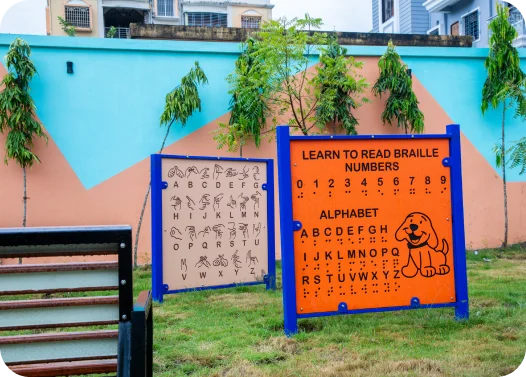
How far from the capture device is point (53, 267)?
1.74 meters

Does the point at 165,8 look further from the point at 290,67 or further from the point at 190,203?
the point at 190,203

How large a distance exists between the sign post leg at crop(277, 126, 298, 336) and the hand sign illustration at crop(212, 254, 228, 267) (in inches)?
70.4

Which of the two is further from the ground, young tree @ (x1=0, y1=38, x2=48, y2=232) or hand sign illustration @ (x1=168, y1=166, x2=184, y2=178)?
young tree @ (x1=0, y1=38, x2=48, y2=232)

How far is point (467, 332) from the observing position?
12.6 feet

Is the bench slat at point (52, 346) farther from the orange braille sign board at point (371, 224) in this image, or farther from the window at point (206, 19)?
the window at point (206, 19)

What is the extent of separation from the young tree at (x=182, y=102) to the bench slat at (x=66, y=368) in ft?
18.8

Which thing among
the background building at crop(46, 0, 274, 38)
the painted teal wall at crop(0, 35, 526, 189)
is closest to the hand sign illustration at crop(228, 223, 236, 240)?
the painted teal wall at crop(0, 35, 526, 189)

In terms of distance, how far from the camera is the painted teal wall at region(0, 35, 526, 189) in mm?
7445

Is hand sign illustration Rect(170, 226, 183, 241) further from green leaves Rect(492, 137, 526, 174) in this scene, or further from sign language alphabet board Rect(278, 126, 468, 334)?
green leaves Rect(492, 137, 526, 174)

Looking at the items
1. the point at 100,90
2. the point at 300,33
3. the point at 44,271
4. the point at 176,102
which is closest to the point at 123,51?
the point at 100,90

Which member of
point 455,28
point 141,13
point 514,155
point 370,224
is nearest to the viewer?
point 370,224

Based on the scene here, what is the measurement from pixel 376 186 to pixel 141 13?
27049 millimetres

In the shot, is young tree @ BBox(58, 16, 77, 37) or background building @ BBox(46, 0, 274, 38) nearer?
young tree @ BBox(58, 16, 77, 37)

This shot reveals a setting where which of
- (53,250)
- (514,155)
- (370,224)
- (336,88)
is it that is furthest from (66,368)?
(514,155)
